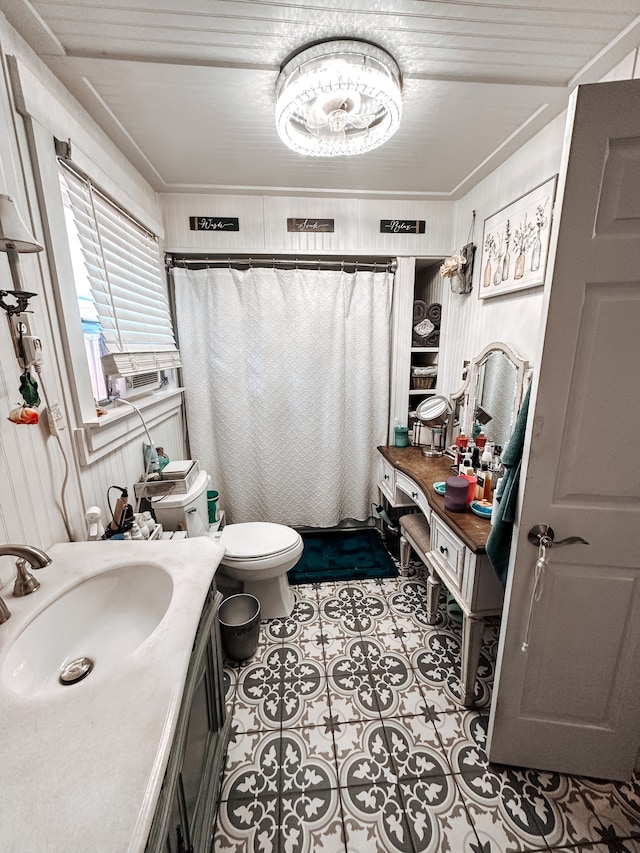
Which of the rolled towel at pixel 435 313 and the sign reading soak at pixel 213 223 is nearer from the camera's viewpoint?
the sign reading soak at pixel 213 223

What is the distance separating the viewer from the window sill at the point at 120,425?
1.27 meters

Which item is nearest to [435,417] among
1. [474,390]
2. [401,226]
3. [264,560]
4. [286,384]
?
[474,390]

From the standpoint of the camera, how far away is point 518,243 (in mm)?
1691

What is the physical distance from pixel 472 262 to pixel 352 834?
2.63 metres

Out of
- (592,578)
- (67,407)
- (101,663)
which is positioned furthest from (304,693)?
(67,407)

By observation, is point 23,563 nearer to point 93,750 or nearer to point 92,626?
point 92,626

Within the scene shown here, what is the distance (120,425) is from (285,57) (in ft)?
4.94

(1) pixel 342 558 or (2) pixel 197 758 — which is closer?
(2) pixel 197 758

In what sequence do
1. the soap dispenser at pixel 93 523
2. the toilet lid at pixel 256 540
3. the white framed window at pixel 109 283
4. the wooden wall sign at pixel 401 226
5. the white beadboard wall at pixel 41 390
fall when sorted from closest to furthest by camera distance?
the white beadboard wall at pixel 41 390, the soap dispenser at pixel 93 523, the white framed window at pixel 109 283, the toilet lid at pixel 256 540, the wooden wall sign at pixel 401 226

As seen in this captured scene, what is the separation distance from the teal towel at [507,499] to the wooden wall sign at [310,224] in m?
1.78

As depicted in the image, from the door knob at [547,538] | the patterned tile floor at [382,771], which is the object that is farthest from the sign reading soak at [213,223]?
the patterned tile floor at [382,771]

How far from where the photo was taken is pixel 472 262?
211 cm

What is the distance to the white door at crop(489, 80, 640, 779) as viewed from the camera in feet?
2.69

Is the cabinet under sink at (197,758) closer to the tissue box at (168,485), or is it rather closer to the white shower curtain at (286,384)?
the tissue box at (168,485)
